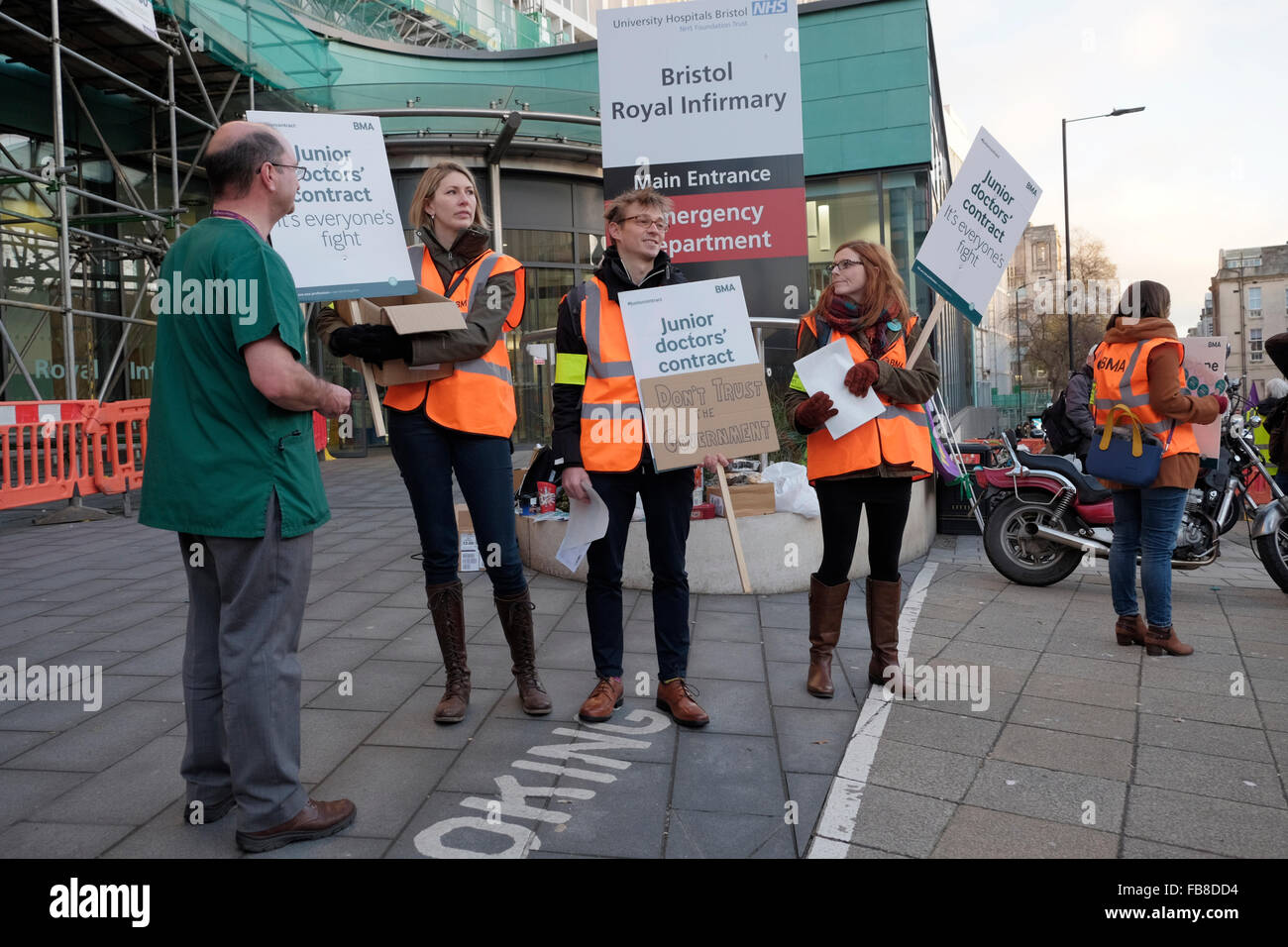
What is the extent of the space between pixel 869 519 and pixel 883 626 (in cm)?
49

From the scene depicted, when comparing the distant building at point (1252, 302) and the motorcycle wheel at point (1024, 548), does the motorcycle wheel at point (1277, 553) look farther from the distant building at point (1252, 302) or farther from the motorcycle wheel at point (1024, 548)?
the distant building at point (1252, 302)

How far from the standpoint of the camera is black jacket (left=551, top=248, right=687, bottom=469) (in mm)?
3490

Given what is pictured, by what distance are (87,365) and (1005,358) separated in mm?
53612

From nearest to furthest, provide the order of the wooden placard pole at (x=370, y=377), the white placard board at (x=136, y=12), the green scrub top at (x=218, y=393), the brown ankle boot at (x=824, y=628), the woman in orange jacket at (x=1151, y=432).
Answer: the green scrub top at (x=218, y=393) → the wooden placard pole at (x=370, y=377) → the brown ankle boot at (x=824, y=628) → the woman in orange jacket at (x=1151, y=432) → the white placard board at (x=136, y=12)

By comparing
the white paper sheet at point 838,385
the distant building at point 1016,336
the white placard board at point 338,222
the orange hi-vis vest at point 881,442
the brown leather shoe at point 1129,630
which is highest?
the distant building at point 1016,336

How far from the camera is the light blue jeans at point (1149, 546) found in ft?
14.9

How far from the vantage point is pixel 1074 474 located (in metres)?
6.29

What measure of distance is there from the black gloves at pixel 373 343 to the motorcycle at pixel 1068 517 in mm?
4482

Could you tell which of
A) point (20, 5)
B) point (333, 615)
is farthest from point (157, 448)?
point (20, 5)

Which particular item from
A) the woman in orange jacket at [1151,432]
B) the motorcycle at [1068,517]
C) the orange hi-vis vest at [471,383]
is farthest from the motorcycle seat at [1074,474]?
the orange hi-vis vest at [471,383]

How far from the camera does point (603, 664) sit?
365cm

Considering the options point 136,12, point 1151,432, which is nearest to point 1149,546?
point 1151,432

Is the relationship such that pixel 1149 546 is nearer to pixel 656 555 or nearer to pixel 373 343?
pixel 656 555
